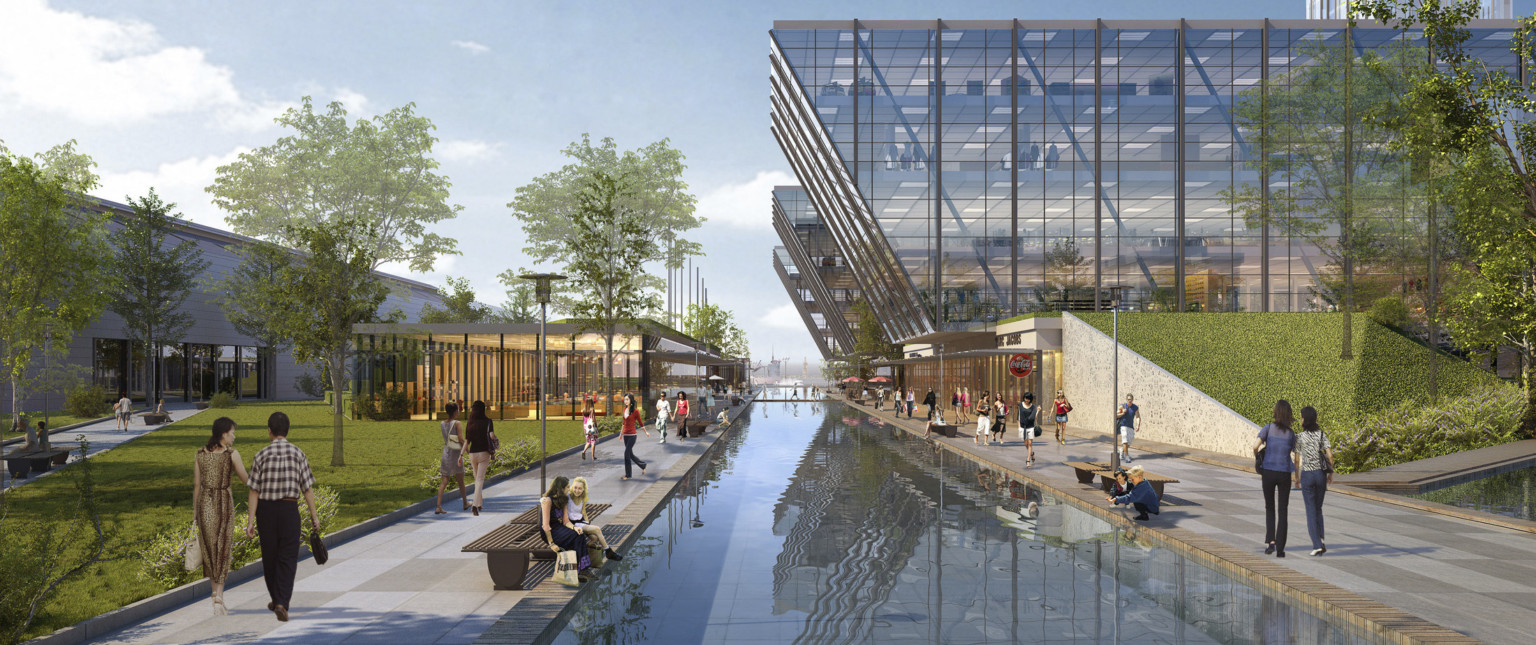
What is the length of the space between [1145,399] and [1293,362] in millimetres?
5843

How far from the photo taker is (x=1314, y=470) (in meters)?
10.1

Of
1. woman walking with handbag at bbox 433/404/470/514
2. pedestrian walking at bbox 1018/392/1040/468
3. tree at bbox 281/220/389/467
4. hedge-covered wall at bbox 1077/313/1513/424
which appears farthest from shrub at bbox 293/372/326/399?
pedestrian walking at bbox 1018/392/1040/468

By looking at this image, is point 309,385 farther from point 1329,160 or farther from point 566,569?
point 1329,160

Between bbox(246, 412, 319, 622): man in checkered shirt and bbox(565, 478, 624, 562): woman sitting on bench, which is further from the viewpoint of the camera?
bbox(565, 478, 624, 562): woman sitting on bench

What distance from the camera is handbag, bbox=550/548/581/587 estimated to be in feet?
28.1

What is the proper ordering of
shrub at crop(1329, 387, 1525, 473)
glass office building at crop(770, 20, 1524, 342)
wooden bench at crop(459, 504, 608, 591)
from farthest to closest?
1. glass office building at crop(770, 20, 1524, 342)
2. shrub at crop(1329, 387, 1525, 473)
3. wooden bench at crop(459, 504, 608, 591)

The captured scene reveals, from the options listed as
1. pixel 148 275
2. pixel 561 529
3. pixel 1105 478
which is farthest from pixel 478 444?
pixel 148 275

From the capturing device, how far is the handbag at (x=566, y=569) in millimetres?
8570

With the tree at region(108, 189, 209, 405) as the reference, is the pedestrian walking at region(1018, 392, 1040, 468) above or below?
below

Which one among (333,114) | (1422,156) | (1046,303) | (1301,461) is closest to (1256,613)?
(1301,461)

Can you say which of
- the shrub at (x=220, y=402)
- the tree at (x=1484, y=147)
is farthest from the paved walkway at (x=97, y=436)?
the tree at (x=1484, y=147)

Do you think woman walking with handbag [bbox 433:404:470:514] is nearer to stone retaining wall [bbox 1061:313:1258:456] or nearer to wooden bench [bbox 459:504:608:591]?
wooden bench [bbox 459:504:608:591]

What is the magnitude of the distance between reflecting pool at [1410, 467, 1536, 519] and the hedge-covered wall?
220 inches

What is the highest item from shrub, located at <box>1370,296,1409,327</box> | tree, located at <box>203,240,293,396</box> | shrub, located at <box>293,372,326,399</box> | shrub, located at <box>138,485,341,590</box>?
tree, located at <box>203,240,293,396</box>
